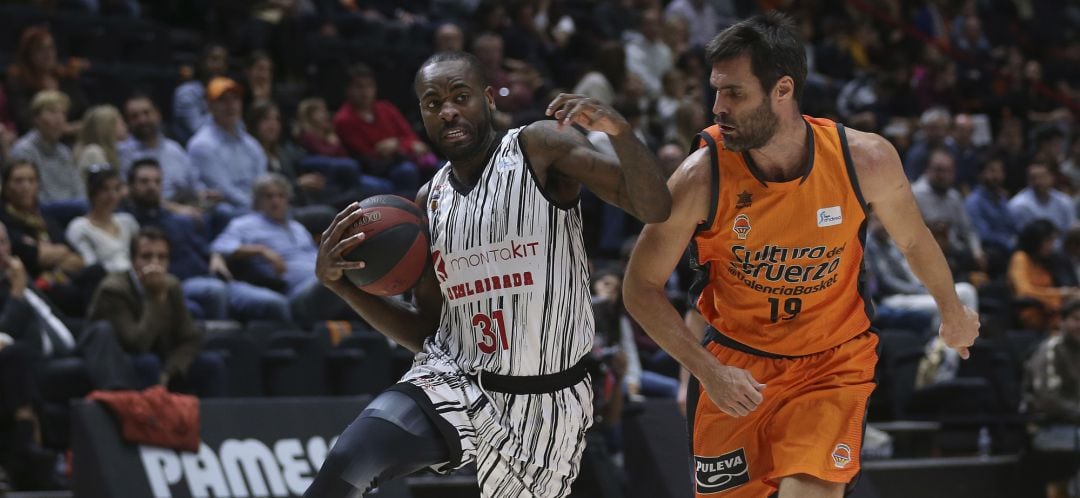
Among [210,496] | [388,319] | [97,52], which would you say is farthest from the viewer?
[97,52]

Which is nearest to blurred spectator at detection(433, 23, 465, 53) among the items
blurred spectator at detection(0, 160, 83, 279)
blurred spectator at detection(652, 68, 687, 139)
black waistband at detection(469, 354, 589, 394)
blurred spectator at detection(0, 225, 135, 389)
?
blurred spectator at detection(652, 68, 687, 139)

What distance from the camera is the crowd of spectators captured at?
7.64 metres

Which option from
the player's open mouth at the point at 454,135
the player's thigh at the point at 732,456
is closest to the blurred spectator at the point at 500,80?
the player's open mouth at the point at 454,135

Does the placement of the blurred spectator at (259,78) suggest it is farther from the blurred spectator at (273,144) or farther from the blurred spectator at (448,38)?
the blurred spectator at (448,38)

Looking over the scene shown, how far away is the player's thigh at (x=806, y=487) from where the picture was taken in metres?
4.11

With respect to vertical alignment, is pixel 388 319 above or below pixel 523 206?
below

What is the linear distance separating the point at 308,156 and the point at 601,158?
678 cm

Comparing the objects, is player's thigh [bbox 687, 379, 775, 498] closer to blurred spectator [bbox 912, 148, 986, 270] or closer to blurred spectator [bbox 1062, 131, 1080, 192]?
blurred spectator [bbox 912, 148, 986, 270]

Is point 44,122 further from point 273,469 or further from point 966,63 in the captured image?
point 966,63

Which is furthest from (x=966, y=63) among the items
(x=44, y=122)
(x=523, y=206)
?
(x=523, y=206)

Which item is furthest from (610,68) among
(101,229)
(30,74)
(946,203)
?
(101,229)

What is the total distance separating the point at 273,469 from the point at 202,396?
82cm

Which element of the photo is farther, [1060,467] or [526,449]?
[1060,467]

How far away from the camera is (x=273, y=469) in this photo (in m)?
7.02
